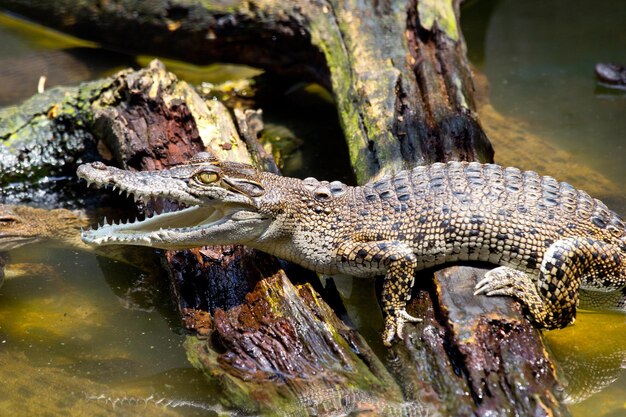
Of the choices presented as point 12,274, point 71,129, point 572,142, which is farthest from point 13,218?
point 572,142

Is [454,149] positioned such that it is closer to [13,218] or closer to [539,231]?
[539,231]

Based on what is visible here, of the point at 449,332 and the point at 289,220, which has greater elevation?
the point at 289,220

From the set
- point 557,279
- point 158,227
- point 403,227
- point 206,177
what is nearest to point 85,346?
point 158,227

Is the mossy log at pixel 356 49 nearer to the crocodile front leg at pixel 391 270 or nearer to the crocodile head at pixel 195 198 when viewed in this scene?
the crocodile front leg at pixel 391 270

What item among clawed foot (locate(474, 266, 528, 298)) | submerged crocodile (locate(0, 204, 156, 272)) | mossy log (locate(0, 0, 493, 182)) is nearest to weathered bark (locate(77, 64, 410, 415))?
submerged crocodile (locate(0, 204, 156, 272))

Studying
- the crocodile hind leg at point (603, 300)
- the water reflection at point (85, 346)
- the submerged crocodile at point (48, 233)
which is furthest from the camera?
the submerged crocodile at point (48, 233)

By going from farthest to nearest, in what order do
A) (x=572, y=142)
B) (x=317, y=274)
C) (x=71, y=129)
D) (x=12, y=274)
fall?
(x=572, y=142) → (x=71, y=129) → (x=12, y=274) → (x=317, y=274)

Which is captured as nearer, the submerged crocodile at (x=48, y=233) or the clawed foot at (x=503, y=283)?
the clawed foot at (x=503, y=283)

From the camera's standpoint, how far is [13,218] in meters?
5.83

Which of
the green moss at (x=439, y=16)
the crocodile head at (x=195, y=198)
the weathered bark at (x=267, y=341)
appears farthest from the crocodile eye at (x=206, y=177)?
the green moss at (x=439, y=16)

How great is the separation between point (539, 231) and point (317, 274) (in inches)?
59.1

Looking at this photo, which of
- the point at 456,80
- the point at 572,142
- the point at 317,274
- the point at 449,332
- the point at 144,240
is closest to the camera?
the point at 449,332

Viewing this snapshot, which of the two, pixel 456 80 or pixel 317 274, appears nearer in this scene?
pixel 317 274

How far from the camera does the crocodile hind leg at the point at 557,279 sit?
435cm
